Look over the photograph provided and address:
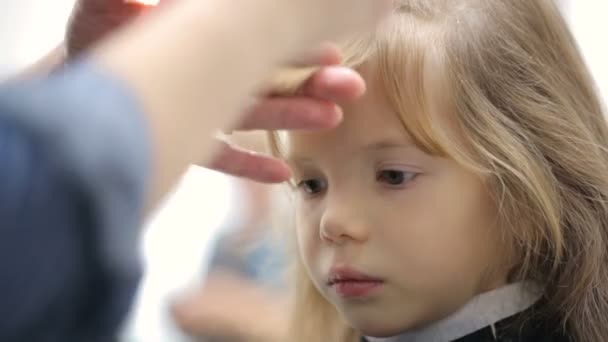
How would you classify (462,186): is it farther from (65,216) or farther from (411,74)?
(65,216)

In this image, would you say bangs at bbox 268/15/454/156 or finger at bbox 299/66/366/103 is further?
bangs at bbox 268/15/454/156

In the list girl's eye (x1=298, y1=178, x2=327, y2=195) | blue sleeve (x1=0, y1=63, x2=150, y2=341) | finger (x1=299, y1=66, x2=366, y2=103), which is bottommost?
girl's eye (x1=298, y1=178, x2=327, y2=195)

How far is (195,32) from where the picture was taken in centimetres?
36

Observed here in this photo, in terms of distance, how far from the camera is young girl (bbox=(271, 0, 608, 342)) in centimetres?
76

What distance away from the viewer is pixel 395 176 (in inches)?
30.3

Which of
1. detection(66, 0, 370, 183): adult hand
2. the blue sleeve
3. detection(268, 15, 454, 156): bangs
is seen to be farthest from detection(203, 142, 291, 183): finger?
the blue sleeve

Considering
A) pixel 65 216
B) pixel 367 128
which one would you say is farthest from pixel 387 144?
pixel 65 216

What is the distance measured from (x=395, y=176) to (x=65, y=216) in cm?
50

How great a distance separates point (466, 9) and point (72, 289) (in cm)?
59

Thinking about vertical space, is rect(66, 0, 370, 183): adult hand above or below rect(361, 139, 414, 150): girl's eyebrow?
above

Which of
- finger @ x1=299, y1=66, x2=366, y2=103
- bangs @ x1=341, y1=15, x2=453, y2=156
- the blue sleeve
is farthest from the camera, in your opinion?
bangs @ x1=341, y1=15, x2=453, y2=156

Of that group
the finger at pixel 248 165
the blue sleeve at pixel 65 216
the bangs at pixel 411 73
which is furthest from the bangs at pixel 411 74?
the blue sleeve at pixel 65 216

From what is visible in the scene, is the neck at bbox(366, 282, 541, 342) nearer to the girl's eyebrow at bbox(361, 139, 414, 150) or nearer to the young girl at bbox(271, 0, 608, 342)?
the young girl at bbox(271, 0, 608, 342)

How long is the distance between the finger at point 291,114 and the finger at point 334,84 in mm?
10
